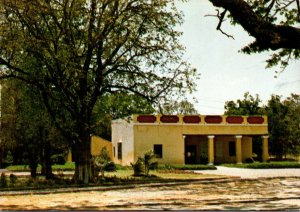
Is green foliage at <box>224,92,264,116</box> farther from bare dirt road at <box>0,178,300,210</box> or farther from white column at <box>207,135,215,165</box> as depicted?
bare dirt road at <box>0,178,300,210</box>

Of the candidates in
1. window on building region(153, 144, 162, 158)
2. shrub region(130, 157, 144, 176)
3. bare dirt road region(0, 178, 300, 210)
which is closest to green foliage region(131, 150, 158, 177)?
shrub region(130, 157, 144, 176)

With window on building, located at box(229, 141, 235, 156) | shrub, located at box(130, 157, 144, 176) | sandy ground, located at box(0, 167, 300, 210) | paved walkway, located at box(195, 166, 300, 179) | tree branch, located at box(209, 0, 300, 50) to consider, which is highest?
tree branch, located at box(209, 0, 300, 50)

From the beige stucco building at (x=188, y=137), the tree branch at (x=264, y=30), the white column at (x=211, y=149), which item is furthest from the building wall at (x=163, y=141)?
the tree branch at (x=264, y=30)

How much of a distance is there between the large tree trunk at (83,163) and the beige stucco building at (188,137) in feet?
48.0

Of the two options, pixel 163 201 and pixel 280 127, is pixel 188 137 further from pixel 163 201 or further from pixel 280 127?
pixel 163 201

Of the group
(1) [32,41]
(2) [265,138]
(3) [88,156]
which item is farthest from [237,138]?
(1) [32,41]

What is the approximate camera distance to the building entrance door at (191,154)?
46.6 m

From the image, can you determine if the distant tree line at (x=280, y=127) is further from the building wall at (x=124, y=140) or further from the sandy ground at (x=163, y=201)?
the sandy ground at (x=163, y=201)

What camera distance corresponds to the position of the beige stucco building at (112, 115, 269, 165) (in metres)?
41.9

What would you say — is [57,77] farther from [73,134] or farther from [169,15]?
[169,15]

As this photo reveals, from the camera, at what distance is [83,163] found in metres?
25.2

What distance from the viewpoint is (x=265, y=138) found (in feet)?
151

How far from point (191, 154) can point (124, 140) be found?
6717 millimetres

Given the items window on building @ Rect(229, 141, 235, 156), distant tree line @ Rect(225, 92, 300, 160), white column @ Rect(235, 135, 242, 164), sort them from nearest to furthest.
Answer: white column @ Rect(235, 135, 242, 164), window on building @ Rect(229, 141, 235, 156), distant tree line @ Rect(225, 92, 300, 160)
